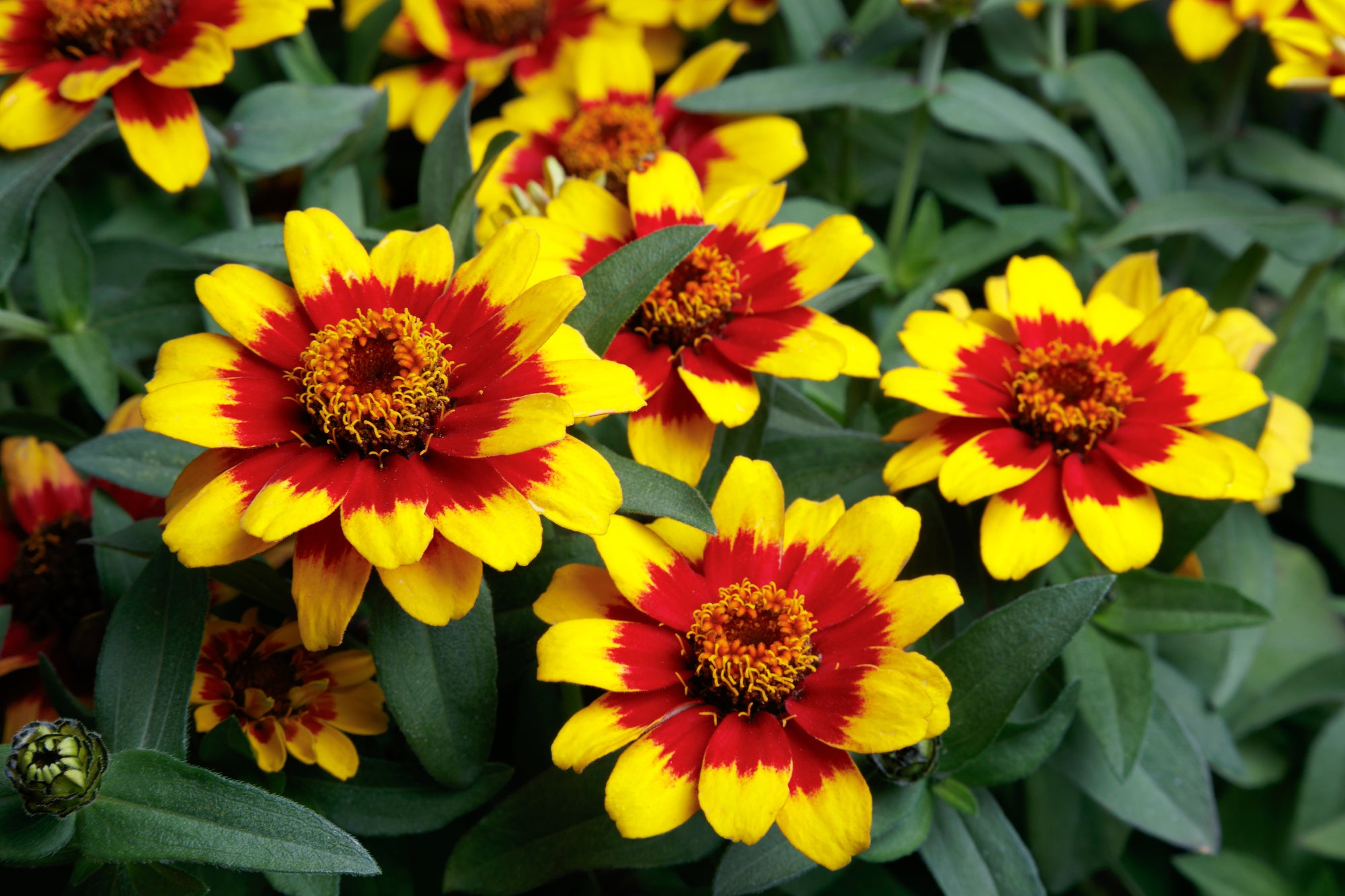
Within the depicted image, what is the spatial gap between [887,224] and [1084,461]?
0.87m

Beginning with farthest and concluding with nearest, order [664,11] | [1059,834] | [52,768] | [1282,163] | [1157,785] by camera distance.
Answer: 1. [1282,163]
2. [664,11]
3. [1059,834]
4. [1157,785]
5. [52,768]

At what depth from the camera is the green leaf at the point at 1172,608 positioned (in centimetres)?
110

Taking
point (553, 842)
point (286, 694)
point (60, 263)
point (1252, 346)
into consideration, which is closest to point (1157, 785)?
point (1252, 346)

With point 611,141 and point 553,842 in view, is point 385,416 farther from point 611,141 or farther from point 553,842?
point 611,141

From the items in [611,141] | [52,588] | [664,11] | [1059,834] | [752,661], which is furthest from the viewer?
[664,11]

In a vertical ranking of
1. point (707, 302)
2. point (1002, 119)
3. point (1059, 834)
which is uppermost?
point (707, 302)

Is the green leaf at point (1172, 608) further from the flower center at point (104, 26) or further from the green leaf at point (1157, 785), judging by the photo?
the flower center at point (104, 26)

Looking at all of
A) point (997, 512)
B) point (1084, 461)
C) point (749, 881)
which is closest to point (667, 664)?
point (749, 881)

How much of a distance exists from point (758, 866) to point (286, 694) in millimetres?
446

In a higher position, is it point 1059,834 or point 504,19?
point 504,19

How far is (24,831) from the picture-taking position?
2.67 feet

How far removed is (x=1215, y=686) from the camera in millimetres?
1357

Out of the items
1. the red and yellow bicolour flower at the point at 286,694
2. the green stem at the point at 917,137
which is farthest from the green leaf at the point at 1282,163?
the red and yellow bicolour flower at the point at 286,694

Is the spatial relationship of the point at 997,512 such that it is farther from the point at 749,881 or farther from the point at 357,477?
the point at 357,477
